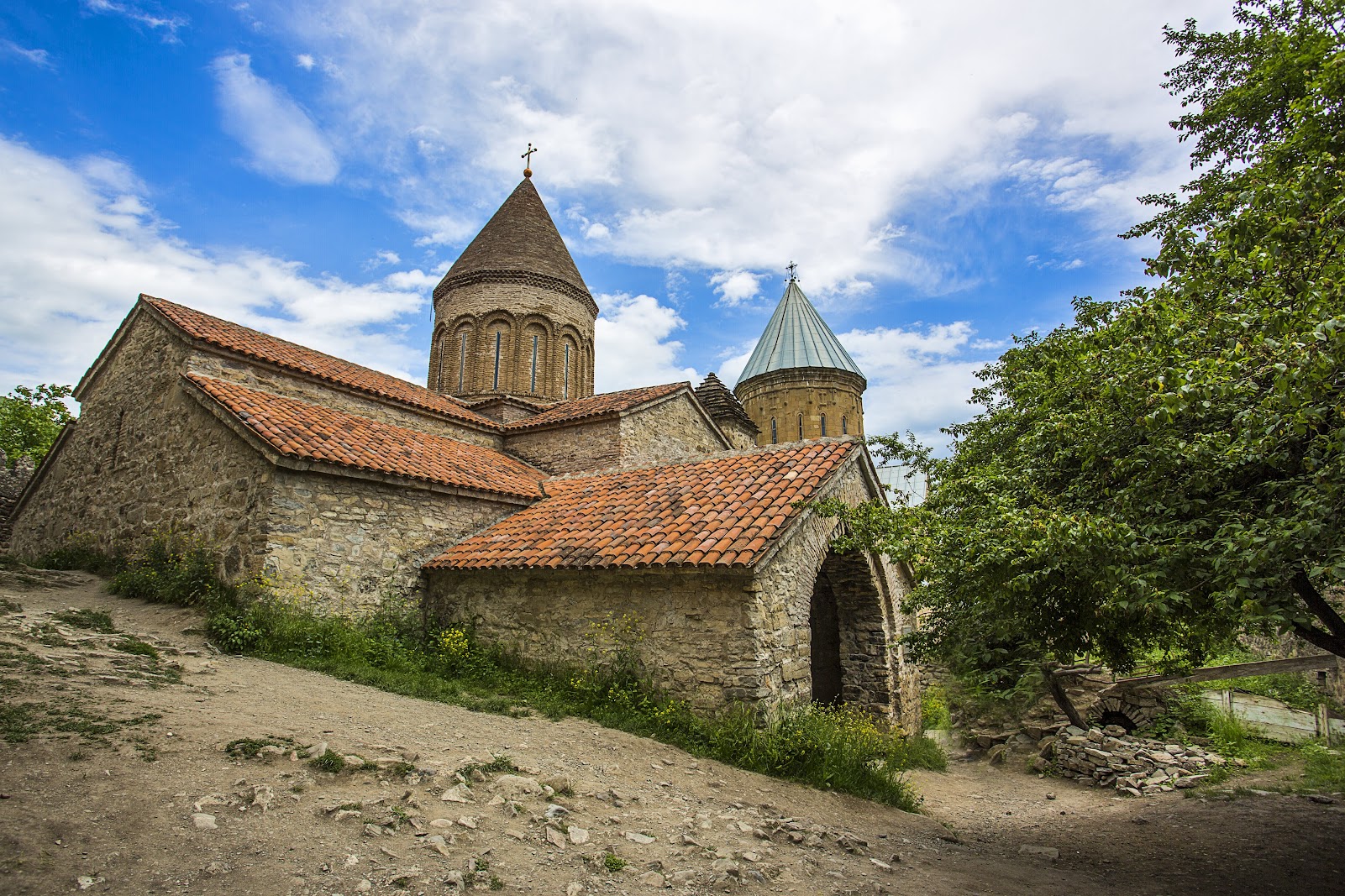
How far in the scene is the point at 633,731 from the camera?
6.65 meters

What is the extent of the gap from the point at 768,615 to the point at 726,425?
518 inches

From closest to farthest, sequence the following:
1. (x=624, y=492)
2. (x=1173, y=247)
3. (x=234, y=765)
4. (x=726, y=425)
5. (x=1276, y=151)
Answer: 1. (x=234, y=765)
2. (x=1276, y=151)
3. (x=1173, y=247)
4. (x=624, y=492)
5. (x=726, y=425)

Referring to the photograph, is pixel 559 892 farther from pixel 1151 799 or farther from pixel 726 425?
pixel 726 425

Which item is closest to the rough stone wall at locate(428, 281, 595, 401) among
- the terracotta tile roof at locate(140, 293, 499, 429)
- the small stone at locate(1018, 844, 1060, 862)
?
the terracotta tile roof at locate(140, 293, 499, 429)

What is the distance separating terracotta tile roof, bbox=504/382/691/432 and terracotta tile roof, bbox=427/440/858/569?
3651mm

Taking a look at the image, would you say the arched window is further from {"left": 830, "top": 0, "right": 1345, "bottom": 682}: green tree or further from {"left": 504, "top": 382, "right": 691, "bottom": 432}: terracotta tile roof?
{"left": 830, "top": 0, "right": 1345, "bottom": 682}: green tree

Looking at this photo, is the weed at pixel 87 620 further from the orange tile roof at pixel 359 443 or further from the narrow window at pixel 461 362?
the narrow window at pixel 461 362

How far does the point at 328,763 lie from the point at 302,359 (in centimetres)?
951

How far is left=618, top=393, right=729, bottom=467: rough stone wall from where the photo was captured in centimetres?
1407

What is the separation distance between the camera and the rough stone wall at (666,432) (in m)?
14.1

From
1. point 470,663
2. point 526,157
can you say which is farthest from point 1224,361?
point 526,157

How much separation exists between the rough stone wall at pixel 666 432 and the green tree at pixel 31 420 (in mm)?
21250

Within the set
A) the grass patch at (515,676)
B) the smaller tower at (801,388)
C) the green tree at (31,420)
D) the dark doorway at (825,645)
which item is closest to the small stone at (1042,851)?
the grass patch at (515,676)

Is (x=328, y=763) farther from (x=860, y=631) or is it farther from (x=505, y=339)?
(x=505, y=339)
